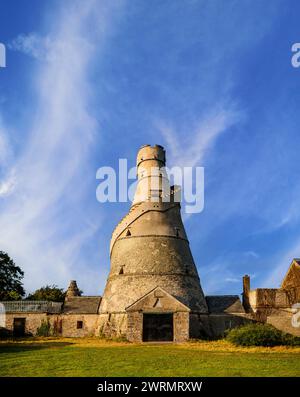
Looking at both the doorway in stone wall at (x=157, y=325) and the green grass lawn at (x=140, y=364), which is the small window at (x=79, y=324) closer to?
the doorway in stone wall at (x=157, y=325)

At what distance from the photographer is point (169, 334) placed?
3294 cm

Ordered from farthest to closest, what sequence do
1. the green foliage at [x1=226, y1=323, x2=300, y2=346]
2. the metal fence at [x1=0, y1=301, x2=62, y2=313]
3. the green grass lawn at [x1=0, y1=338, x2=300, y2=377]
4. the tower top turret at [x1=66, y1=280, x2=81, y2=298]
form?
the tower top turret at [x1=66, y1=280, x2=81, y2=298], the metal fence at [x1=0, y1=301, x2=62, y2=313], the green foliage at [x1=226, y1=323, x2=300, y2=346], the green grass lawn at [x1=0, y1=338, x2=300, y2=377]

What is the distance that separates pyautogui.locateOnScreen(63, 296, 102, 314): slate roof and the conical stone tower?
49.1 inches

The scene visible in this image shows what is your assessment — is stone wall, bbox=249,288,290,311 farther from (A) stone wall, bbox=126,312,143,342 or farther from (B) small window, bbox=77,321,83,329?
(B) small window, bbox=77,321,83,329

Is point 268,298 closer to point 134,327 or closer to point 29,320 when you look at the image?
point 134,327

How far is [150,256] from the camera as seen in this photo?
36.9m

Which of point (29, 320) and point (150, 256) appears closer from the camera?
point (150, 256)

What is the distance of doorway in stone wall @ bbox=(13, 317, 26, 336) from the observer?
37.8 meters

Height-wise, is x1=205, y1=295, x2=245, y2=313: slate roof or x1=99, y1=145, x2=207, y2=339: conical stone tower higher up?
x1=99, y1=145, x2=207, y2=339: conical stone tower

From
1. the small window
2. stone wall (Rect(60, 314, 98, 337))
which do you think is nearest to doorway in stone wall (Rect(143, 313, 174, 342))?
stone wall (Rect(60, 314, 98, 337))

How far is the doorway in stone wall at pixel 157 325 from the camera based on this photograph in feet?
108

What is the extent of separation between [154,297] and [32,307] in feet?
42.8

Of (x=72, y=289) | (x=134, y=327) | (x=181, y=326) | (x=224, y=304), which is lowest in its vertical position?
(x=134, y=327)

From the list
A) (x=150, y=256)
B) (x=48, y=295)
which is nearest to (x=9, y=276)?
(x=48, y=295)
